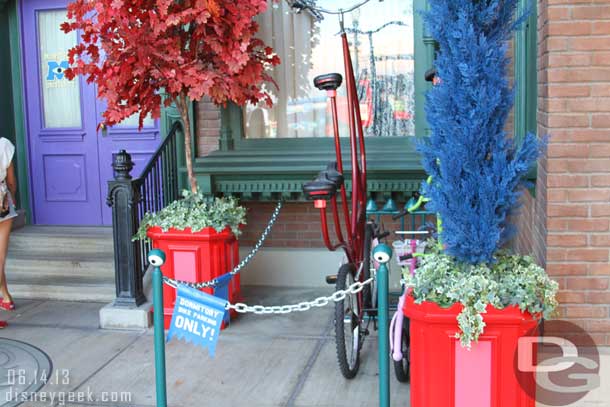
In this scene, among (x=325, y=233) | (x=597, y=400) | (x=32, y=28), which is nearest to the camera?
(x=597, y=400)

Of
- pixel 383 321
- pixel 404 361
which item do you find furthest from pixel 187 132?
pixel 383 321

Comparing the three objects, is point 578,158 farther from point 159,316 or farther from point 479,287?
point 159,316

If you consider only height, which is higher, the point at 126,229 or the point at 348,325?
the point at 126,229

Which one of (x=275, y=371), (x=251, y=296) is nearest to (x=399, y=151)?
(x=251, y=296)

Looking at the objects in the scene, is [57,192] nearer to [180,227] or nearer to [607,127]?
[180,227]

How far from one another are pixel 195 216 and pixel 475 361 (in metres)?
2.89

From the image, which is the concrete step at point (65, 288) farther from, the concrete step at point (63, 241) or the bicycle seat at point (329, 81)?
the bicycle seat at point (329, 81)

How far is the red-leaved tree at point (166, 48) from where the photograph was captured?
514cm

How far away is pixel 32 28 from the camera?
288 inches

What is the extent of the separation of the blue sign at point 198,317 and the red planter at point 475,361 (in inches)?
42.3

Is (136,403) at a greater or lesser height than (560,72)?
lesser

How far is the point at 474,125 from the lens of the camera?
3291 mm

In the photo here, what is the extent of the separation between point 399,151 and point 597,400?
9.65 feet

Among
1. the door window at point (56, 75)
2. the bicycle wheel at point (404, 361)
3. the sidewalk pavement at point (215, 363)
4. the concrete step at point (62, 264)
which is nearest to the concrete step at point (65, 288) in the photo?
the concrete step at point (62, 264)
